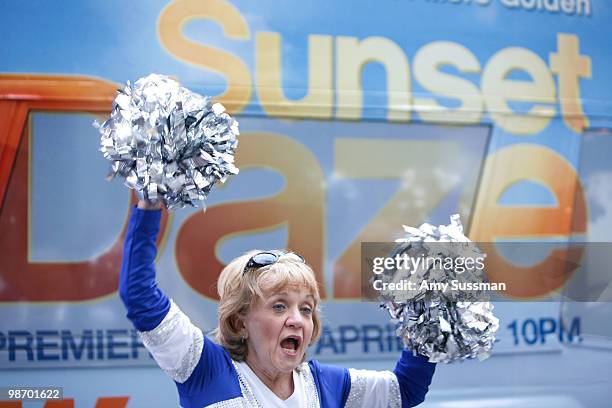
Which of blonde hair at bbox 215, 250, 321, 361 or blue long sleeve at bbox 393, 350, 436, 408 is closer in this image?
blonde hair at bbox 215, 250, 321, 361

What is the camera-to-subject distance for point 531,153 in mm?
3592

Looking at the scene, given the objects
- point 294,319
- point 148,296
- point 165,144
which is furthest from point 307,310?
point 165,144

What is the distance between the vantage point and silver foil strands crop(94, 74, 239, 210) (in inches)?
75.8

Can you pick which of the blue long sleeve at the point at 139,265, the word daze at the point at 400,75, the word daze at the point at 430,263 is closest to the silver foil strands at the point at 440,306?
the word daze at the point at 430,263

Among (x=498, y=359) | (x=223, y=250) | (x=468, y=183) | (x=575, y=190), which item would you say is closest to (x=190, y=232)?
(x=223, y=250)

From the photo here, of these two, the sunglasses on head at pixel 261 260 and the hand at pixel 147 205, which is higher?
the hand at pixel 147 205

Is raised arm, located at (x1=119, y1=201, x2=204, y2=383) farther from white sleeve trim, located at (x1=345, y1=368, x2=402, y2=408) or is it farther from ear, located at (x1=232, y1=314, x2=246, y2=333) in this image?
white sleeve trim, located at (x1=345, y1=368, x2=402, y2=408)

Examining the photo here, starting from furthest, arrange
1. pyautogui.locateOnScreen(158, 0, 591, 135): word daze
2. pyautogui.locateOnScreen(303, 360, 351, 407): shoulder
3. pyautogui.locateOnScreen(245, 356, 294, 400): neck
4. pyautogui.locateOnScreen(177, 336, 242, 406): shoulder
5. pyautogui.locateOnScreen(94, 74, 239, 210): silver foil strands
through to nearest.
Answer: pyautogui.locateOnScreen(158, 0, 591, 135): word daze
pyautogui.locateOnScreen(303, 360, 351, 407): shoulder
pyautogui.locateOnScreen(245, 356, 294, 400): neck
pyautogui.locateOnScreen(177, 336, 242, 406): shoulder
pyautogui.locateOnScreen(94, 74, 239, 210): silver foil strands

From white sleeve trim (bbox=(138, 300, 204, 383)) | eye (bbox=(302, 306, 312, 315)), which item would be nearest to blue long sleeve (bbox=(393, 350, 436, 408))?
eye (bbox=(302, 306, 312, 315))

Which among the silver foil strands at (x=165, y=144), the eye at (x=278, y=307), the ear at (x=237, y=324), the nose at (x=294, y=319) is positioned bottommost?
the ear at (x=237, y=324)

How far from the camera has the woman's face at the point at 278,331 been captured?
2189 mm

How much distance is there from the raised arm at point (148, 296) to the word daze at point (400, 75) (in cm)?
143

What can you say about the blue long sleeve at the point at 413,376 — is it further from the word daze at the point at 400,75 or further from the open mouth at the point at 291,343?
the word daze at the point at 400,75

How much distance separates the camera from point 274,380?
2.24 metres
